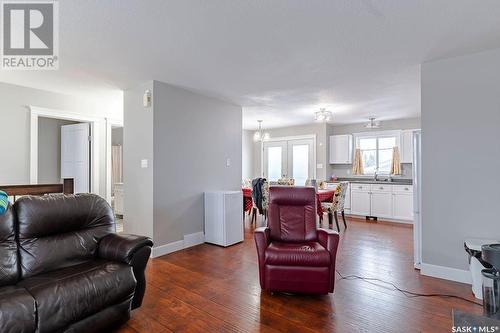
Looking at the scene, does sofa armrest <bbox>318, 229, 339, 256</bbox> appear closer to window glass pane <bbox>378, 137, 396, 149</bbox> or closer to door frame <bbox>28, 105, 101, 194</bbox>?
door frame <bbox>28, 105, 101, 194</bbox>

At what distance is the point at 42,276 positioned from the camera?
76.5 inches

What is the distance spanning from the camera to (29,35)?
8.02 ft

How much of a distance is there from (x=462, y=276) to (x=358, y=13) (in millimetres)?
2830

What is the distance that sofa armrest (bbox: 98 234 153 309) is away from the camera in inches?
85.4

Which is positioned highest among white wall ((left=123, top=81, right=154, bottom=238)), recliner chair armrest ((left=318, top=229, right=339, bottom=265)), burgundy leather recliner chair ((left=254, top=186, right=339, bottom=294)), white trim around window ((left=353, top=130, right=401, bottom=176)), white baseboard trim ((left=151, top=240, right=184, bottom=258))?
white trim around window ((left=353, top=130, right=401, bottom=176))

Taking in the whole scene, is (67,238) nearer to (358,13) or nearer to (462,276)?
(358,13)

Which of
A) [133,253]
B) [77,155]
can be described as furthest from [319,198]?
[77,155]

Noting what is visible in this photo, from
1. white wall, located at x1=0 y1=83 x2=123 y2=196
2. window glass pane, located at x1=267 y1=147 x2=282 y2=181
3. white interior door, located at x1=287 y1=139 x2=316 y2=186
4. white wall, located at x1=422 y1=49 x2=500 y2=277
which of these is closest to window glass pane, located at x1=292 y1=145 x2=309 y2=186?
white interior door, located at x1=287 y1=139 x2=316 y2=186

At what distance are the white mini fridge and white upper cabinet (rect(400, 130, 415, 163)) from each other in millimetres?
4213

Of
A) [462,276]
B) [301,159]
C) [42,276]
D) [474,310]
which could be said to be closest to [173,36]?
[42,276]

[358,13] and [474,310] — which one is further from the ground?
[358,13]

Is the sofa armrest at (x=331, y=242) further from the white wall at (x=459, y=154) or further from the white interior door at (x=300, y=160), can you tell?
the white interior door at (x=300, y=160)

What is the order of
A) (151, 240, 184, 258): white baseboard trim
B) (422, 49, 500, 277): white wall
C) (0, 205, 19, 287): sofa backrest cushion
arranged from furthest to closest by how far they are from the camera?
(151, 240, 184, 258): white baseboard trim → (422, 49, 500, 277): white wall → (0, 205, 19, 287): sofa backrest cushion

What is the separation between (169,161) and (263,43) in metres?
A: 2.15
